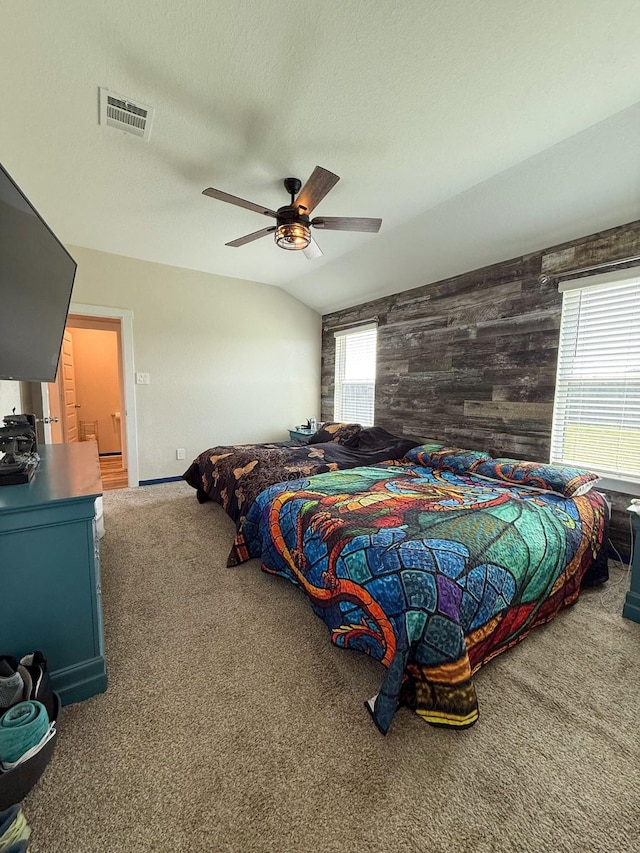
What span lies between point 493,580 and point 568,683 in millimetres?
578

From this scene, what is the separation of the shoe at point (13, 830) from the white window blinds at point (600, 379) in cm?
333

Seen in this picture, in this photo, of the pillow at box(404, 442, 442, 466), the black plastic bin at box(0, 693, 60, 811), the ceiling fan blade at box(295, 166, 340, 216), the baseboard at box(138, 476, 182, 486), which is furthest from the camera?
the baseboard at box(138, 476, 182, 486)

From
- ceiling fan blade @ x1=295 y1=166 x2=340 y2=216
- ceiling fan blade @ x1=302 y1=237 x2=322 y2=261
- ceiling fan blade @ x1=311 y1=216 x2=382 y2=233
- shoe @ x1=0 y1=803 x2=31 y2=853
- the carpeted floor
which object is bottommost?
the carpeted floor

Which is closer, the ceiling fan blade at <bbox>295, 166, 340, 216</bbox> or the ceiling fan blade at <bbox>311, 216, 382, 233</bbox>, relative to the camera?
the ceiling fan blade at <bbox>295, 166, 340, 216</bbox>

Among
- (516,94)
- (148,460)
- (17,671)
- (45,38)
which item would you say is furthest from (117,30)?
(148,460)

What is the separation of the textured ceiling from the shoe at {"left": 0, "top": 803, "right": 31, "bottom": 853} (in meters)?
2.61

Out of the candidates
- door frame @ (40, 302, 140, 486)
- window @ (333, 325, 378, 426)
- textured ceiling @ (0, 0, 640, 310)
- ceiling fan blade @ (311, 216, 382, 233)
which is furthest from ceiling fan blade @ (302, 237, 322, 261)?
door frame @ (40, 302, 140, 486)

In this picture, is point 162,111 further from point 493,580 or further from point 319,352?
point 319,352

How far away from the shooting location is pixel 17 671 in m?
1.14

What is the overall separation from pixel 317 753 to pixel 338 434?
3.15 metres

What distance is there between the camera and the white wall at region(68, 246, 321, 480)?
3.94 meters

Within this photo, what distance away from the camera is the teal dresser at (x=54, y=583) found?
1.19m

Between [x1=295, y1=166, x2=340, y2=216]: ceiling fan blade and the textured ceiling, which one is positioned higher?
the textured ceiling

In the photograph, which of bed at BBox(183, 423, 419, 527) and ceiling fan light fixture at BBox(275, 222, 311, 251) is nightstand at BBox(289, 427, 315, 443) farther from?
ceiling fan light fixture at BBox(275, 222, 311, 251)
